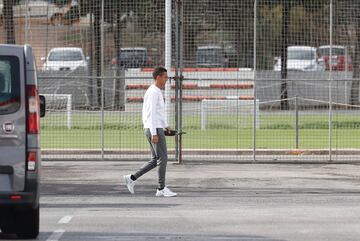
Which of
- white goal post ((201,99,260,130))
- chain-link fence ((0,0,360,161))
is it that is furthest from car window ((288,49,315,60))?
white goal post ((201,99,260,130))

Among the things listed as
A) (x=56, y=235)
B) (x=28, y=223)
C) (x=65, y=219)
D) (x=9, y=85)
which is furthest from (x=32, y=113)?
(x=65, y=219)

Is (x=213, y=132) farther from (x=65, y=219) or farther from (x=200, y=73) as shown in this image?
(x=65, y=219)

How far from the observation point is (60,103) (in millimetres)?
22078

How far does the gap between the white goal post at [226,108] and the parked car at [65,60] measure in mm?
2820

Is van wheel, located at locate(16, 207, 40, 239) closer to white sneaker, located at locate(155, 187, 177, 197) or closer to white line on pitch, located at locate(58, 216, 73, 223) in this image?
white line on pitch, located at locate(58, 216, 73, 223)

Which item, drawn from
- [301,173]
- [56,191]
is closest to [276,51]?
[301,173]

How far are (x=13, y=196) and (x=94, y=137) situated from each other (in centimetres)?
1215

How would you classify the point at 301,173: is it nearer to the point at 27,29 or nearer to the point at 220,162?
the point at 220,162

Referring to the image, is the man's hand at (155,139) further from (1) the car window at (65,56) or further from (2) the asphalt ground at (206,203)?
(1) the car window at (65,56)

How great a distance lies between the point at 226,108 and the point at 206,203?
8.00 meters

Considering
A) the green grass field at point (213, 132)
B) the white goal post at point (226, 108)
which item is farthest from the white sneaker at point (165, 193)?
the white goal post at point (226, 108)

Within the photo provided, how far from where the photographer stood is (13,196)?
986 centimetres

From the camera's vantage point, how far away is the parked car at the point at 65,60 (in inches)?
881

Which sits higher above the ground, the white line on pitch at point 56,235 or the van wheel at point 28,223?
the van wheel at point 28,223
